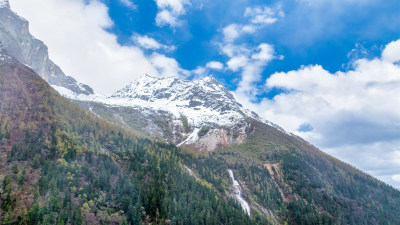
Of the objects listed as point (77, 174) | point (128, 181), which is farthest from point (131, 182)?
point (77, 174)

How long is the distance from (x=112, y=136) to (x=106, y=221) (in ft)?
262

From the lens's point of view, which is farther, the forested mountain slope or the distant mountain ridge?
the distant mountain ridge

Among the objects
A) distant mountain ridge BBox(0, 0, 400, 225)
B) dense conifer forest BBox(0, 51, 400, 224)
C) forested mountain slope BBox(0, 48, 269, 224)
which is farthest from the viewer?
distant mountain ridge BBox(0, 0, 400, 225)

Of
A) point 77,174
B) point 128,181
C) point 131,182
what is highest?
point 128,181

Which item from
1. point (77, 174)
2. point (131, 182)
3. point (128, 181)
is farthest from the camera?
point (131, 182)

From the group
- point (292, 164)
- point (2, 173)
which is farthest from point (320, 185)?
point (2, 173)

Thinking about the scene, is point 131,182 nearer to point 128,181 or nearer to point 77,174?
point 128,181

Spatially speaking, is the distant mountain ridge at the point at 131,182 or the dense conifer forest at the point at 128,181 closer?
the dense conifer forest at the point at 128,181

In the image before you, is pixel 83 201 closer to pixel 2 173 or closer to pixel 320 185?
pixel 2 173

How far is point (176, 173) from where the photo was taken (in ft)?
417

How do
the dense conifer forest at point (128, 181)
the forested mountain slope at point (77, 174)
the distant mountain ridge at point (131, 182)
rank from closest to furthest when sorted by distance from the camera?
the forested mountain slope at point (77, 174) → the dense conifer forest at point (128, 181) → the distant mountain ridge at point (131, 182)

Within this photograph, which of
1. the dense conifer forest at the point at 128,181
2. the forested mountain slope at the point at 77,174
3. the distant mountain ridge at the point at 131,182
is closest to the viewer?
the forested mountain slope at the point at 77,174

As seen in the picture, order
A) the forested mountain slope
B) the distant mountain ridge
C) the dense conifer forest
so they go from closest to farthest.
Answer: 1. the forested mountain slope
2. the dense conifer forest
3. the distant mountain ridge

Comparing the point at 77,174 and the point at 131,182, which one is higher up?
the point at 131,182
